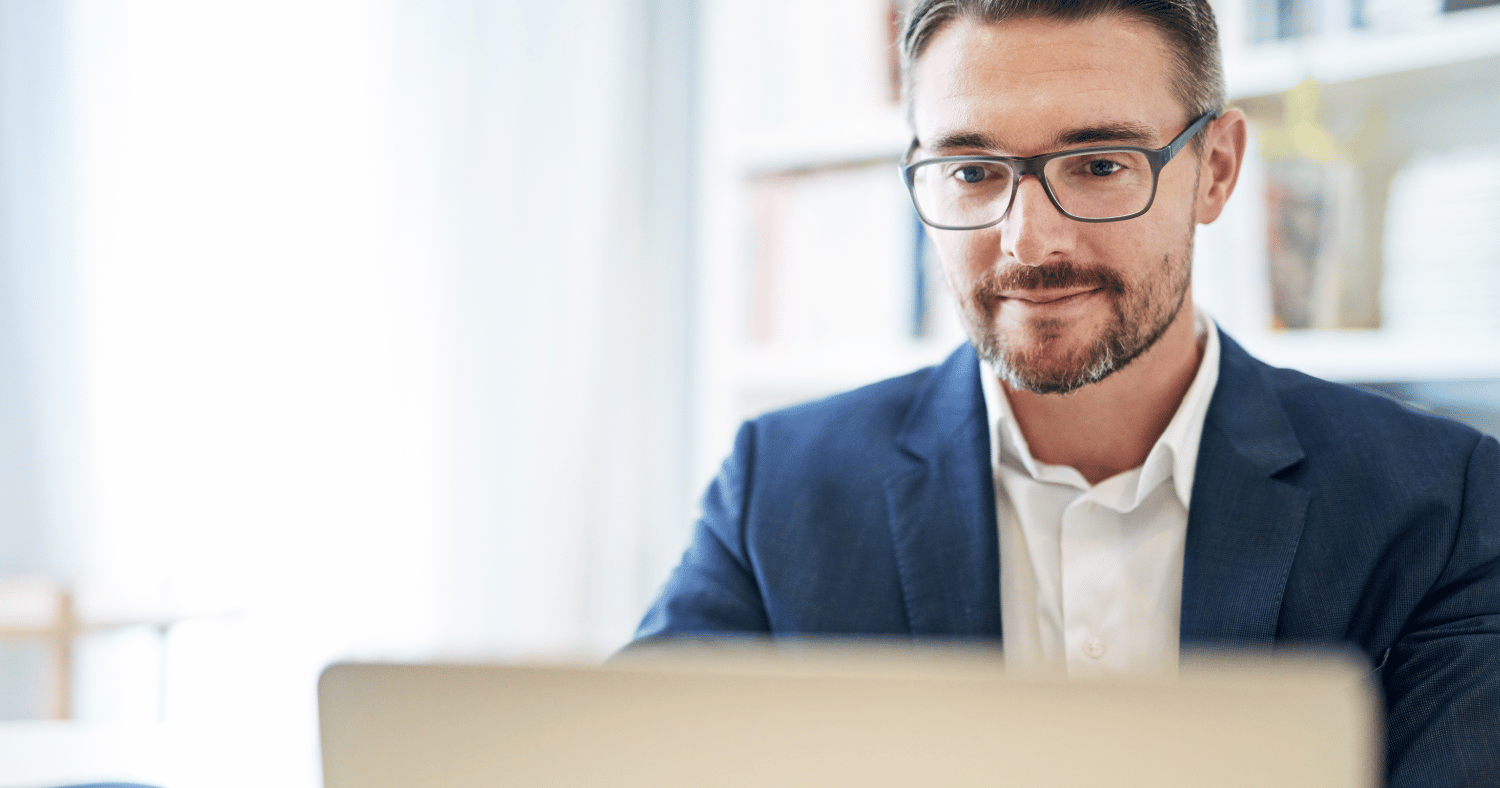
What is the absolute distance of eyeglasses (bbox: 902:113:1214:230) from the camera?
1.00 metres

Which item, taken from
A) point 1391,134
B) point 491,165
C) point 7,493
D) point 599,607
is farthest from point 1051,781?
point 599,607

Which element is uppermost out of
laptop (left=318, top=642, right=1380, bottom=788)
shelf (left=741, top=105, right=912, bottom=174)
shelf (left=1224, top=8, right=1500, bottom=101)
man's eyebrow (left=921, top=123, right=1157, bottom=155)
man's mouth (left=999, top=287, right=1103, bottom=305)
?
shelf (left=1224, top=8, right=1500, bottom=101)

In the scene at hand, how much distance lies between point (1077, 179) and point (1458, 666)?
543mm

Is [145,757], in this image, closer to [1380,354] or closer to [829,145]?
[829,145]

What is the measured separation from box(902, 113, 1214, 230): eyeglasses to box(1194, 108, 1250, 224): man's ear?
0.06 meters

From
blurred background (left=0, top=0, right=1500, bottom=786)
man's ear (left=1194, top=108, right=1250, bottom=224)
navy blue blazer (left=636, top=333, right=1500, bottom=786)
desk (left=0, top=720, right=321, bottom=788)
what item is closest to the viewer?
desk (left=0, top=720, right=321, bottom=788)

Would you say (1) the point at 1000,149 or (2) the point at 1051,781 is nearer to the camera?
(2) the point at 1051,781

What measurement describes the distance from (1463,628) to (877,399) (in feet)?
2.01

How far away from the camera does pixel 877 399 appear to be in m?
1.23

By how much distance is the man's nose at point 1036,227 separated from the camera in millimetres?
1005

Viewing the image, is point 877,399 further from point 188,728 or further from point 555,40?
point 555,40

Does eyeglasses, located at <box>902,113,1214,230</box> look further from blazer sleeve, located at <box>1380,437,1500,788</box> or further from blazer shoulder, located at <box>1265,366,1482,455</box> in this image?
blazer sleeve, located at <box>1380,437,1500,788</box>

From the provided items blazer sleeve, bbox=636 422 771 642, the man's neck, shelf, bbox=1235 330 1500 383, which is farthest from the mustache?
shelf, bbox=1235 330 1500 383

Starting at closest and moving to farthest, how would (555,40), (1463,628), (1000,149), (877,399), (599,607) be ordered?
(1463,628) → (1000,149) → (877,399) → (555,40) → (599,607)
